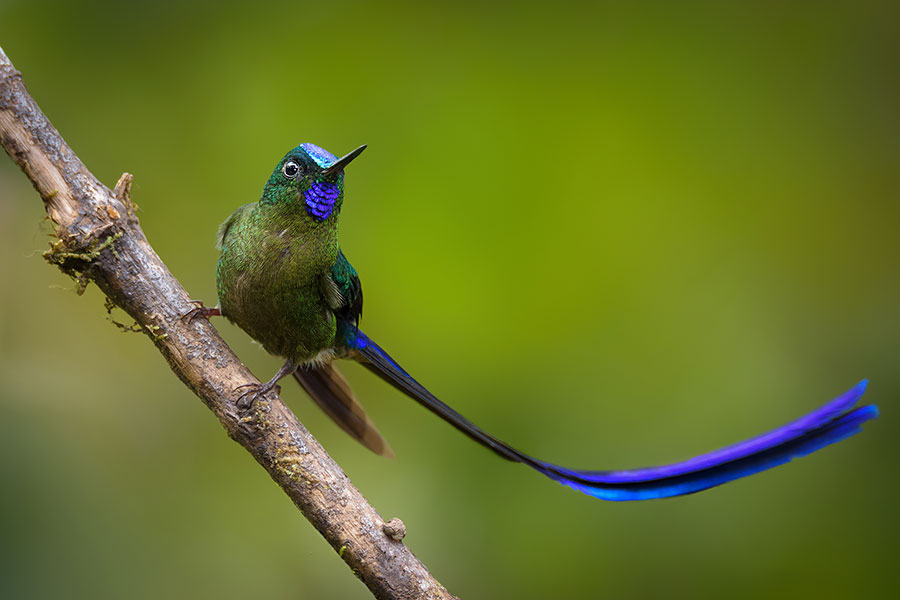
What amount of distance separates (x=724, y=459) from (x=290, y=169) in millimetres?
1225

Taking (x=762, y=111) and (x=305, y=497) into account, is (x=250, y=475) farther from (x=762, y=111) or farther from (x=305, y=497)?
(x=762, y=111)

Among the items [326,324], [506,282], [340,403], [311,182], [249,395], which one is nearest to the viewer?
[249,395]

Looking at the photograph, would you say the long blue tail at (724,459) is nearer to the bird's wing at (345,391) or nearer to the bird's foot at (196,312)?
the bird's wing at (345,391)

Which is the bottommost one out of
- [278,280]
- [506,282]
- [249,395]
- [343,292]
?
[249,395]

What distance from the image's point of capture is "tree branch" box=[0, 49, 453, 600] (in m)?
1.70

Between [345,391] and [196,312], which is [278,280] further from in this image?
[345,391]

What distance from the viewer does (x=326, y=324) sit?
2080 millimetres

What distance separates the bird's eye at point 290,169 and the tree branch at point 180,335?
356 millimetres

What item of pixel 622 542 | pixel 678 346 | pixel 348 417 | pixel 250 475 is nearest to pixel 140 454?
pixel 250 475

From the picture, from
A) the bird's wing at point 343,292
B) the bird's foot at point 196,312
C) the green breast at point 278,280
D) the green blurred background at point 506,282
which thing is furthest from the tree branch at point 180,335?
the green blurred background at point 506,282

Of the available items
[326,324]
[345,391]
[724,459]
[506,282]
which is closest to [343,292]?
[326,324]

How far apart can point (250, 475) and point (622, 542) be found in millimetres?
1431

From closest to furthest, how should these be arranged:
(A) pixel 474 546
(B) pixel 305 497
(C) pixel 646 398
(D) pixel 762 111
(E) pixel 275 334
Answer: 1. (B) pixel 305 497
2. (E) pixel 275 334
3. (A) pixel 474 546
4. (C) pixel 646 398
5. (D) pixel 762 111

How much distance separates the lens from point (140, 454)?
303 centimetres
